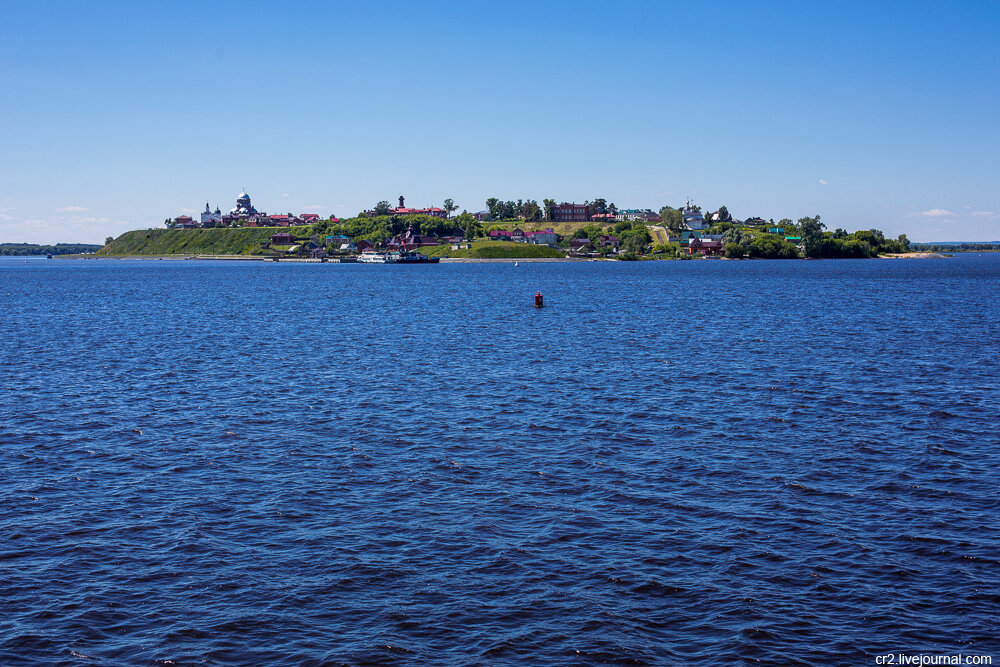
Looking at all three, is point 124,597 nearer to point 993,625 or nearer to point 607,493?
point 607,493

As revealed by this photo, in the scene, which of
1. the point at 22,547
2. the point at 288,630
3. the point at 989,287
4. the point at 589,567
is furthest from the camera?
the point at 989,287

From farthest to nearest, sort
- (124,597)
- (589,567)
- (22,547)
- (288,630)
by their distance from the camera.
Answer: (22,547), (589,567), (124,597), (288,630)

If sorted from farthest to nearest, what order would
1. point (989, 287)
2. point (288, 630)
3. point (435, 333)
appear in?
point (989, 287), point (435, 333), point (288, 630)

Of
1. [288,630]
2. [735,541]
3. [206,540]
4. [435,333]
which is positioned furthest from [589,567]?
[435,333]

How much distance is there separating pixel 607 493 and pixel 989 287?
144880mm

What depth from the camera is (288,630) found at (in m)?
15.7

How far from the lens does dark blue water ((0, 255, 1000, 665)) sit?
15641 mm

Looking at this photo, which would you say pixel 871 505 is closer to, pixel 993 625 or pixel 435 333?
pixel 993 625

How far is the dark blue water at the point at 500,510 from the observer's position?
15.6 m

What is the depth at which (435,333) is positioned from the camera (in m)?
70.8

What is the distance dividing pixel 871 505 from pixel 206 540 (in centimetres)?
1899

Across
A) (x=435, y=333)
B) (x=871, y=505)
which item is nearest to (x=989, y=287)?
(x=435, y=333)

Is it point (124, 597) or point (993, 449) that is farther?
point (993, 449)

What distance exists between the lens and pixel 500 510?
22.3 m
